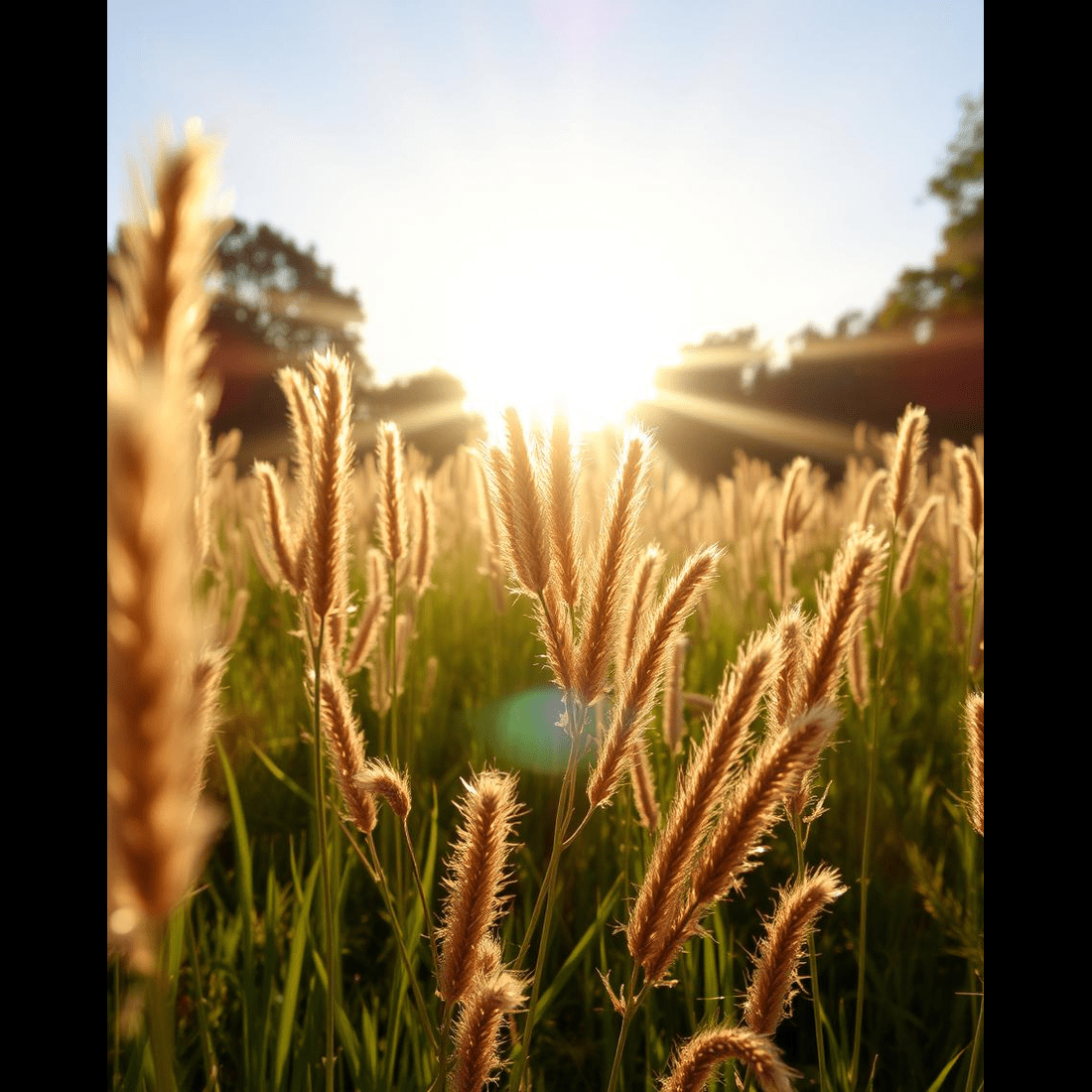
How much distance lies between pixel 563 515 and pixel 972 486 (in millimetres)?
1117

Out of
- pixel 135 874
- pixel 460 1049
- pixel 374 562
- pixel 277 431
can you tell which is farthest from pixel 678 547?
pixel 277 431

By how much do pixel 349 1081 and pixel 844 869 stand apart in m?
1.59

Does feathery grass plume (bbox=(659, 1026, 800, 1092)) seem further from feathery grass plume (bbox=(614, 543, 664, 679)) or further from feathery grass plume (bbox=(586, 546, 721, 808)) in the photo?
feathery grass plume (bbox=(614, 543, 664, 679))

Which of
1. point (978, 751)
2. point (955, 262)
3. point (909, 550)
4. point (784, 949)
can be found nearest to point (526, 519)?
point (784, 949)

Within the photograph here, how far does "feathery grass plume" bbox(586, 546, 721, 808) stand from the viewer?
89 centimetres

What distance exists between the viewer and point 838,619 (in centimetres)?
84

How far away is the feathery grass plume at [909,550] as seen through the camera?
1.96 metres

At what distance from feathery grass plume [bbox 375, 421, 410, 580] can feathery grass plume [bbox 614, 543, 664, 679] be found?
477 millimetres

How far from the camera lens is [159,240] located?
0.43 metres

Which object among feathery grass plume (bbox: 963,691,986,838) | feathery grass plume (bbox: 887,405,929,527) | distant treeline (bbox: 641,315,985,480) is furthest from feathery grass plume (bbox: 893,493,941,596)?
distant treeline (bbox: 641,315,985,480)

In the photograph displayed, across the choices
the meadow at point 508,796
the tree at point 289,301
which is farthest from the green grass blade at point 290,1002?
the tree at point 289,301

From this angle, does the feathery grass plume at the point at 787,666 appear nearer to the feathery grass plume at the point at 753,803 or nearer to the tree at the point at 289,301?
the feathery grass plume at the point at 753,803

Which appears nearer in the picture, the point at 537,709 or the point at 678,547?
the point at 537,709
